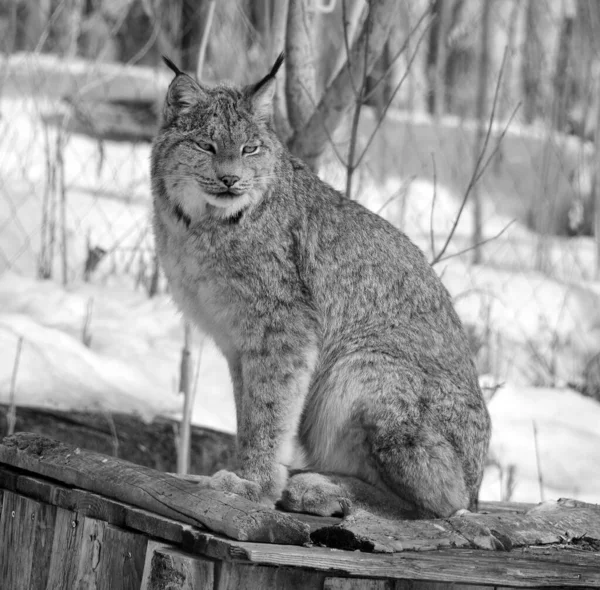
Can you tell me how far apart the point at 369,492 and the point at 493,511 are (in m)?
0.71

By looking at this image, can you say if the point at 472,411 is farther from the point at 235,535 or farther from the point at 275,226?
the point at 235,535

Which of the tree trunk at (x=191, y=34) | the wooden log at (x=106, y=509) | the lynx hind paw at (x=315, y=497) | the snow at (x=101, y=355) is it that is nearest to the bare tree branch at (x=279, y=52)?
the snow at (x=101, y=355)

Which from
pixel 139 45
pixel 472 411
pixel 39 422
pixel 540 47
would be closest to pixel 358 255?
pixel 472 411

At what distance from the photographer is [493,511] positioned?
147 inches

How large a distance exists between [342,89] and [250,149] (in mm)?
873

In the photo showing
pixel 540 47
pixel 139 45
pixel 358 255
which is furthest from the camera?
pixel 139 45

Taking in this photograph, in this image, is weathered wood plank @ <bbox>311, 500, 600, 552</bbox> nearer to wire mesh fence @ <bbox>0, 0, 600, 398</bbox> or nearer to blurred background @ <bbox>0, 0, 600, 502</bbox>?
blurred background @ <bbox>0, 0, 600, 502</bbox>

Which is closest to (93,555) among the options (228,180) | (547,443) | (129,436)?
(228,180)

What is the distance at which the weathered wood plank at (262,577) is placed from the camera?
7.73ft

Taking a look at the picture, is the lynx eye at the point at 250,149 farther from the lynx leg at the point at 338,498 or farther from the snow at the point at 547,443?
the snow at the point at 547,443

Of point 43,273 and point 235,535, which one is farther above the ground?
point 43,273

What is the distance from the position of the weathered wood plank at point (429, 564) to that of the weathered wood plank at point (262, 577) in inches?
1.4

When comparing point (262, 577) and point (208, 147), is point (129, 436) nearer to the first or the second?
point (208, 147)

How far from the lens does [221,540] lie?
7.83 feet
